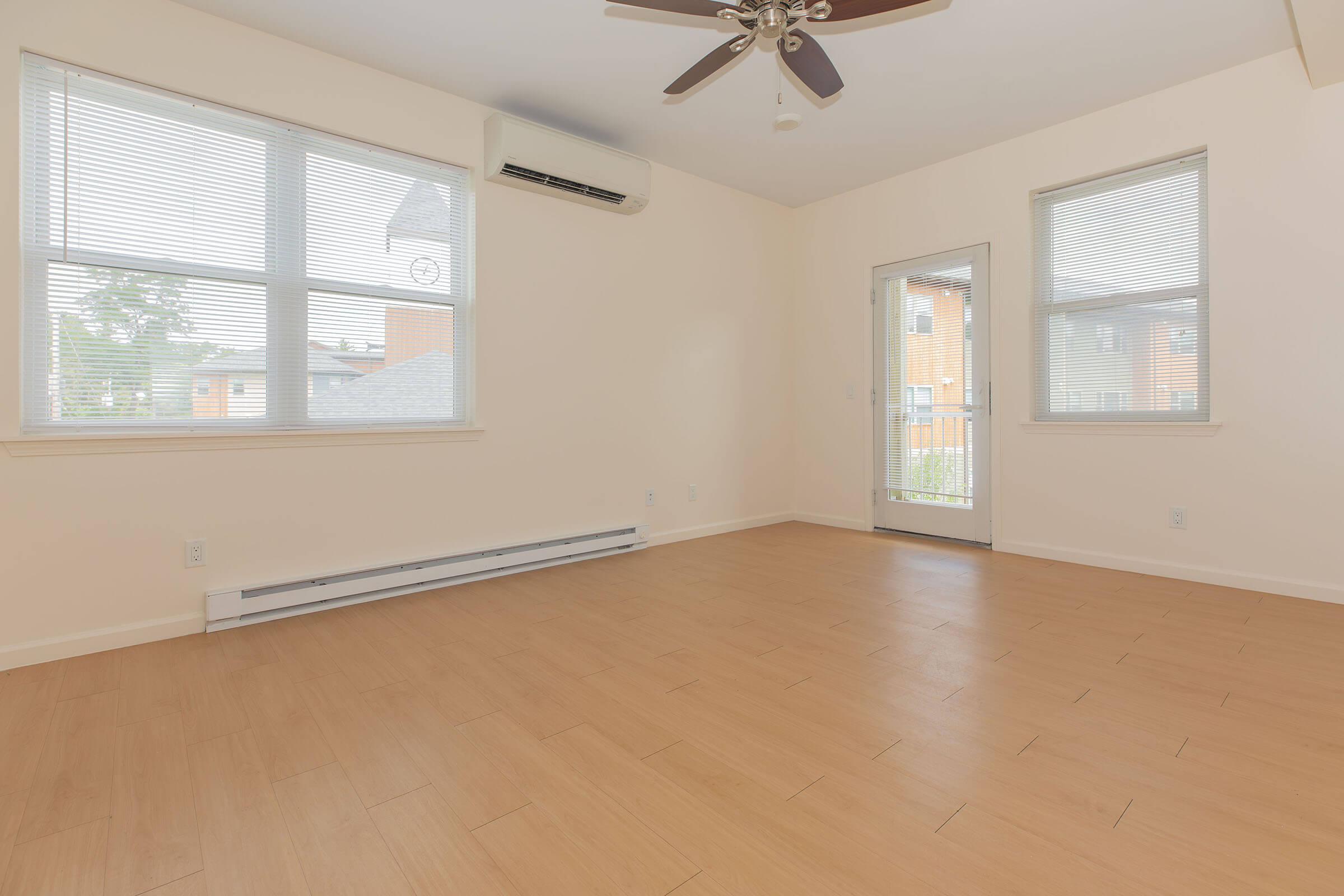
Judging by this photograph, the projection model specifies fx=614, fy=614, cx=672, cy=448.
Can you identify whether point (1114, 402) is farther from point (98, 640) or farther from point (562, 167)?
point (98, 640)

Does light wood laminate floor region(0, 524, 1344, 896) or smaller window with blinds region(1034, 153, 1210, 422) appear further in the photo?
smaller window with blinds region(1034, 153, 1210, 422)

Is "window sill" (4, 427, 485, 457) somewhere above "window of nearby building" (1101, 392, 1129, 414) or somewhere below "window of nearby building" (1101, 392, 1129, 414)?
below

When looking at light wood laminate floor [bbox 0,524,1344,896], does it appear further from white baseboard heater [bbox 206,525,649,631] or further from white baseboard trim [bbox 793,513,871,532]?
white baseboard trim [bbox 793,513,871,532]

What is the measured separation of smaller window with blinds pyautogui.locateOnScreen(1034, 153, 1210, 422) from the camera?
3.64m

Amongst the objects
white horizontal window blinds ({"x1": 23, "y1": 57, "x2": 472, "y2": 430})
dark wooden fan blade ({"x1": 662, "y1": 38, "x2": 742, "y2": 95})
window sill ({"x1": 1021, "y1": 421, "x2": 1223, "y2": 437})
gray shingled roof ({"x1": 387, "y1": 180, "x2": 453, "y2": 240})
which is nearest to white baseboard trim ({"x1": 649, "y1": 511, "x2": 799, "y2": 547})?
white horizontal window blinds ({"x1": 23, "y1": 57, "x2": 472, "y2": 430})

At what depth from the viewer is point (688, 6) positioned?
2314 millimetres

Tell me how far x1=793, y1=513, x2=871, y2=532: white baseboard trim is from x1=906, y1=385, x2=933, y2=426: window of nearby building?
38.0 inches

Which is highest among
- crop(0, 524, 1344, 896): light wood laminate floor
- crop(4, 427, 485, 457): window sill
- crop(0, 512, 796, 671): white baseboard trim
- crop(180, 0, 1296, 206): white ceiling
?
crop(180, 0, 1296, 206): white ceiling

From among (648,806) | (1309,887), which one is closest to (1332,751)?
(1309,887)

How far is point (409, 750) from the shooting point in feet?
5.91

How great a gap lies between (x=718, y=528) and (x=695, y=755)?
11.1 ft

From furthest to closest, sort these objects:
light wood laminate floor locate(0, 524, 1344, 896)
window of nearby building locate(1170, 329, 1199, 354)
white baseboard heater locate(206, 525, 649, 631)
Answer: window of nearby building locate(1170, 329, 1199, 354)
white baseboard heater locate(206, 525, 649, 631)
light wood laminate floor locate(0, 524, 1344, 896)

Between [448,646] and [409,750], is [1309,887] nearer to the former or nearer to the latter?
[409,750]

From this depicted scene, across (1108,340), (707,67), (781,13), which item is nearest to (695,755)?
(781,13)
